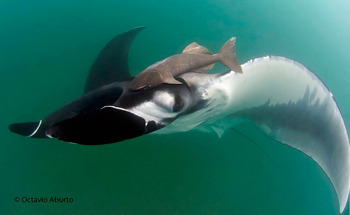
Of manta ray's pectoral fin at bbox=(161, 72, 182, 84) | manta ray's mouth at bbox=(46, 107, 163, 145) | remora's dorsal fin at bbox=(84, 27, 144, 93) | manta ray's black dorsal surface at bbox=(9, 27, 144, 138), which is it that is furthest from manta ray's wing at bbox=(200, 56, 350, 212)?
remora's dorsal fin at bbox=(84, 27, 144, 93)

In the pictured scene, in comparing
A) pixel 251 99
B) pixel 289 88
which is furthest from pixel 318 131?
pixel 251 99

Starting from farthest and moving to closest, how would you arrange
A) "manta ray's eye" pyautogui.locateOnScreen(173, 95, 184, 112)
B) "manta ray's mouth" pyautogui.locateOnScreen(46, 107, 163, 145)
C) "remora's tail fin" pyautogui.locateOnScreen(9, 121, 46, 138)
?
"remora's tail fin" pyautogui.locateOnScreen(9, 121, 46, 138) → "manta ray's eye" pyautogui.locateOnScreen(173, 95, 184, 112) → "manta ray's mouth" pyautogui.locateOnScreen(46, 107, 163, 145)

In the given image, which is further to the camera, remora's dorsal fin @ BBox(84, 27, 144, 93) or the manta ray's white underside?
remora's dorsal fin @ BBox(84, 27, 144, 93)

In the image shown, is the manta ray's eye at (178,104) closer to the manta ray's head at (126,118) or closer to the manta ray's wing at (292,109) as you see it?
the manta ray's head at (126,118)

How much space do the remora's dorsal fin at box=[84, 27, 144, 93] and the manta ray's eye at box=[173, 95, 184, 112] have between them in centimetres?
129

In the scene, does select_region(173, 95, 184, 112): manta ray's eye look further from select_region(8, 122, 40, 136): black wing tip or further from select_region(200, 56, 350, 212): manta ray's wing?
select_region(8, 122, 40, 136): black wing tip

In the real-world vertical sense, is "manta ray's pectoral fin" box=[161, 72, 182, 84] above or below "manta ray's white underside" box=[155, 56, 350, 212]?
above

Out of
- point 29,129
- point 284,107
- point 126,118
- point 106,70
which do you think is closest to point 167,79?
point 126,118

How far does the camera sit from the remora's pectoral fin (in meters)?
0.74

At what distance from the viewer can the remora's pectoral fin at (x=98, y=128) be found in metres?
0.74

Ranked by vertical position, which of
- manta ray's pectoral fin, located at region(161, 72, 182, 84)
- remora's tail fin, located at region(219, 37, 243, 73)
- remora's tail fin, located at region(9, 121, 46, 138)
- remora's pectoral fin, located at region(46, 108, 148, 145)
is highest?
remora's tail fin, located at region(219, 37, 243, 73)

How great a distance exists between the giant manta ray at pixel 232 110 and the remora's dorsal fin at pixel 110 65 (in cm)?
74

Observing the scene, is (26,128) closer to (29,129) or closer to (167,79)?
(29,129)

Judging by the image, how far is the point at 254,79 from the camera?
1.32 meters
